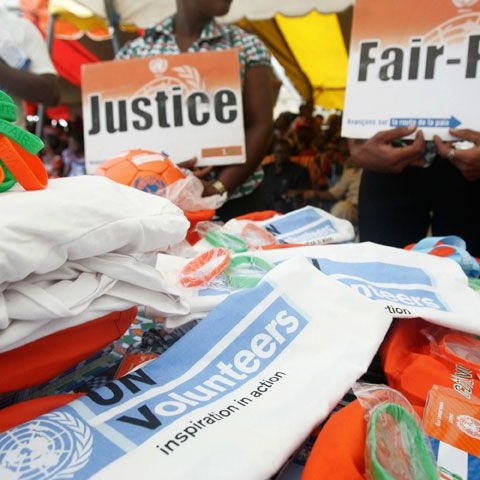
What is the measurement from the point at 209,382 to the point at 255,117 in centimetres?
105

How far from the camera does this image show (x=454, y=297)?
1.95ft

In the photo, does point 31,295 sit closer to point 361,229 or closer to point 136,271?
point 136,271

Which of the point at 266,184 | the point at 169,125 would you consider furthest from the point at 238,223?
the point at 266,184

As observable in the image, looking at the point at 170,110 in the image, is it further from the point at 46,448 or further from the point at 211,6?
the point at 46,448

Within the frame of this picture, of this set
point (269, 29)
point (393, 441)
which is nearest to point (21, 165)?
point (393, 441)

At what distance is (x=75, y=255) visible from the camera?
405 millimetres

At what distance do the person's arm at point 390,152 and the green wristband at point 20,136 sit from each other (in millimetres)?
812

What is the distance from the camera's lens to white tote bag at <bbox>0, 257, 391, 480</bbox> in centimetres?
32

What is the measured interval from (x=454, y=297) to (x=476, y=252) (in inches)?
24.3

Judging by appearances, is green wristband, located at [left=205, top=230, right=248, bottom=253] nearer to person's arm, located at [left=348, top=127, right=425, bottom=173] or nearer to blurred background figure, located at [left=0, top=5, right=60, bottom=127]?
person's arm, located at [left=348, top=127, right=425, bottom=173]

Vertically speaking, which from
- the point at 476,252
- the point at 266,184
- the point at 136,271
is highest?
the point at 136,271

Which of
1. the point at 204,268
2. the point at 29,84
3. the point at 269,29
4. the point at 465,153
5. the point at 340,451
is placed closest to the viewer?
the point at 340,451

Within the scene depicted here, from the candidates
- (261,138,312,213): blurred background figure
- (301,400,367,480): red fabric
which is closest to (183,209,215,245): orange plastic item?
(301,400,367,480): red fabric

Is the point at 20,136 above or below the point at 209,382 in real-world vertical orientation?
above
